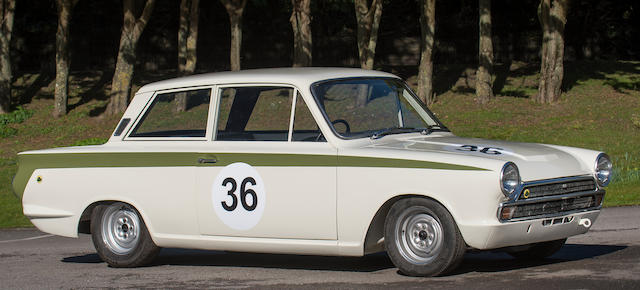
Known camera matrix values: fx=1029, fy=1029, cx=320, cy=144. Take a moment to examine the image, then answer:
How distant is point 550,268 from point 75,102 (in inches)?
1084

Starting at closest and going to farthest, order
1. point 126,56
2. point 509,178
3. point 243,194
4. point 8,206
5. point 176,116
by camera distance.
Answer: point 509,178 < point 243,194 < point 176,116 < point 8,206 < point 126,56

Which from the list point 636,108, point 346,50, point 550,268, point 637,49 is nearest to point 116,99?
point 346,50

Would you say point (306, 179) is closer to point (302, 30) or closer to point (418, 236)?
point (418, 236)

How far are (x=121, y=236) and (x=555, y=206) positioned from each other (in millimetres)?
4077

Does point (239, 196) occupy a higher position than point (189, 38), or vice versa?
point (189, 38)

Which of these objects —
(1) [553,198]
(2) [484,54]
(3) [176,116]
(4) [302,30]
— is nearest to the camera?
(1) [553,198]

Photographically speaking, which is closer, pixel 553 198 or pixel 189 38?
pixel 553 198

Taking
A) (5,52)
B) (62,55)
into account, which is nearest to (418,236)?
(62,55)

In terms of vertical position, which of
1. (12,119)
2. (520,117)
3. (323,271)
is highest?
(323,271)

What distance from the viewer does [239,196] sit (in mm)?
8789

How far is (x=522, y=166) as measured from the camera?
25.8ft

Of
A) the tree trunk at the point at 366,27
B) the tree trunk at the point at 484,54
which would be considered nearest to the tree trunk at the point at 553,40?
the tree trunk at the point at 484,54

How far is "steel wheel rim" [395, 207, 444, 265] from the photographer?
797cm

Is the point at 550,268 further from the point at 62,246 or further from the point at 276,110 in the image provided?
the point at 62,246
